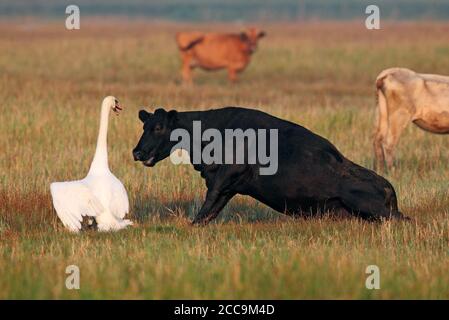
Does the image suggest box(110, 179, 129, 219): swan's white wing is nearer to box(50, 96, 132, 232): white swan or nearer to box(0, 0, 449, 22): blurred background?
box(50, 96, 132, 232): white swan

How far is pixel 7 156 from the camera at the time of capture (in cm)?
1625

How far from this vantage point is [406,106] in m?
16.7

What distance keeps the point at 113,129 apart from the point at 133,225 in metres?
7.03

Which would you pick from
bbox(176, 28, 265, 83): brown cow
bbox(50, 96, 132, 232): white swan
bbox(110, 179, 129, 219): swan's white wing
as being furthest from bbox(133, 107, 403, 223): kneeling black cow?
bbox(176, 28, 265, 83): brown cow

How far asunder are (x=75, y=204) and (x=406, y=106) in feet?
23.5

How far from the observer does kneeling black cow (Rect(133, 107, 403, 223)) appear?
1155 centimetres

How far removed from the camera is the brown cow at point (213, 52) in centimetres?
3359

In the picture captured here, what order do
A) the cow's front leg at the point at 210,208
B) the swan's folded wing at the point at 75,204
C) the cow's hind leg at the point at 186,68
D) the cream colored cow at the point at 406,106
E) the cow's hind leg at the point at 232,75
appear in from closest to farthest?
1. the swan's folded wing at the point at 75,204
2. the cow's front leg at the point at 210,208
3. the cream colored cow at the point at 406,106
4. the cow's hind leg at the point at 186,68
5. the cow's hind leg at the point at 232,75

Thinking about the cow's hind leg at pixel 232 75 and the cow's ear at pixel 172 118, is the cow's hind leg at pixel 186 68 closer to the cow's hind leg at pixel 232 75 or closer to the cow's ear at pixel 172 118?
the cow's hind leg at pixel 232 75

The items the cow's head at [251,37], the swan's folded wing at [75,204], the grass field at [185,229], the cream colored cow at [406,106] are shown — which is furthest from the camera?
the cow's head at [251,37]

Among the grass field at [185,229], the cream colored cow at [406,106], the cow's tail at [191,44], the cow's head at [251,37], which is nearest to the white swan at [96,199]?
the grass field at [185,229]

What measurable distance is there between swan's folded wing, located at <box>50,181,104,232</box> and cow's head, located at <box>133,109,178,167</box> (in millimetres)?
906

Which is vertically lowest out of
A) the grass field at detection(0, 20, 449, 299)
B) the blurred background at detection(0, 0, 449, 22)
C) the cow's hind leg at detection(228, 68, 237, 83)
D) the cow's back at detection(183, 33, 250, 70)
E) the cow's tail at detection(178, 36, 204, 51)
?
the grass field at detection(0, 20, 449, 299)

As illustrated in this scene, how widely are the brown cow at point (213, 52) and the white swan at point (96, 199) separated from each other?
2224 centimetres
